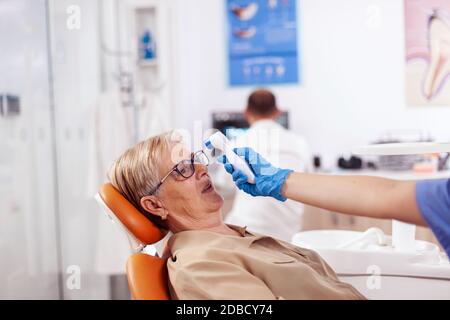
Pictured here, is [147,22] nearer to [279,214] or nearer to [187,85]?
[187,85]

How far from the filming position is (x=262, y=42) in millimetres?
3355

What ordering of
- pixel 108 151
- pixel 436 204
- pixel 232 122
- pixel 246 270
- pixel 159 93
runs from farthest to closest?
pixel 232 122 → pixel 159 93 → pixel 108 151 → pixel 246 270 → pixel 436 204

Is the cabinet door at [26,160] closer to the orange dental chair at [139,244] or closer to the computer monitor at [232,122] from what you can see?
the orange dental chair at [139,244]

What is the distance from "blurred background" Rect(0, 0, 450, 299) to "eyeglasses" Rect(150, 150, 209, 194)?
0.62 feet

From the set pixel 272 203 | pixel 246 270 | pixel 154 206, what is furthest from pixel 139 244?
pixel 272 203

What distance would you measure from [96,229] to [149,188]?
1.42 m

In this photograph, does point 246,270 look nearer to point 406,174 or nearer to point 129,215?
point 129,215

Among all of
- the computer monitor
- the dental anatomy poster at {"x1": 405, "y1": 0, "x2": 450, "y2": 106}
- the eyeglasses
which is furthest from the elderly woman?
the computer monitor

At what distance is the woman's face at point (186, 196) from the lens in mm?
1302

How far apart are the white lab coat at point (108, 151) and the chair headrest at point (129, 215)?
4.20 ft

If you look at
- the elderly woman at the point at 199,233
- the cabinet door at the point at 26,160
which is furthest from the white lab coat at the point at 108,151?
the elderly woman at the point at 199,233

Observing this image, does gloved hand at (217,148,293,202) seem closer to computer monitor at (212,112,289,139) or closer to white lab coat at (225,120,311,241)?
white lab coat at (225,120,311,241)

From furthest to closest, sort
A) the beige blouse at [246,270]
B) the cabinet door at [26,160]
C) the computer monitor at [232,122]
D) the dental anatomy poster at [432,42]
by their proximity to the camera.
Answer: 1. the computer monitor at [232,122]
2. the dental anatomy poster at [432,42]
3. the cabinet door at [26,160]
4. the beige blouse at [246,270]

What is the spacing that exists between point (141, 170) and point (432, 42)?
1.41 m
